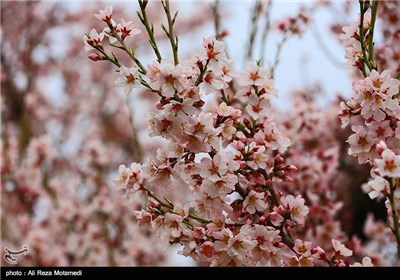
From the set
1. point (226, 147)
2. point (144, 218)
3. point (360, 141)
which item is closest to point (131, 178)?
point (144, 218)

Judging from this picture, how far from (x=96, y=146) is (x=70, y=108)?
9.47ft

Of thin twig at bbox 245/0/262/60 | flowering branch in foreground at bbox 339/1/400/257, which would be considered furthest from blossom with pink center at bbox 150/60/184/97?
thin twig at bbox 245/0/262/60

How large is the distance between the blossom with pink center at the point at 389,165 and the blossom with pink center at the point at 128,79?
63 centimetres

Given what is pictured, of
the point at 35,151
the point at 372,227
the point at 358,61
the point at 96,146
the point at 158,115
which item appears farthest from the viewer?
the point at 35,151

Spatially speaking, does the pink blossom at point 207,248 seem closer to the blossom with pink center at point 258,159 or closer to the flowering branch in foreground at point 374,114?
the blossom with pink center at point 258,159

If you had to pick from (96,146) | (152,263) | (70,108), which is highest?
(70,108)

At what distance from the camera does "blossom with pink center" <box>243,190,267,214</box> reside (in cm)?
146

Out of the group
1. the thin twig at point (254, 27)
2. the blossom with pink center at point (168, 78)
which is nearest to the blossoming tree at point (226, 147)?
the blossom with pink center at point (168, 78)

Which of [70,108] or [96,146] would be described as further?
[70,108]

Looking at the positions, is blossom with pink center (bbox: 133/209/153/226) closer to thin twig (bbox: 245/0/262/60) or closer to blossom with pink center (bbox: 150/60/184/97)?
blossom with pink center (bbox: 150/60/184/97)
